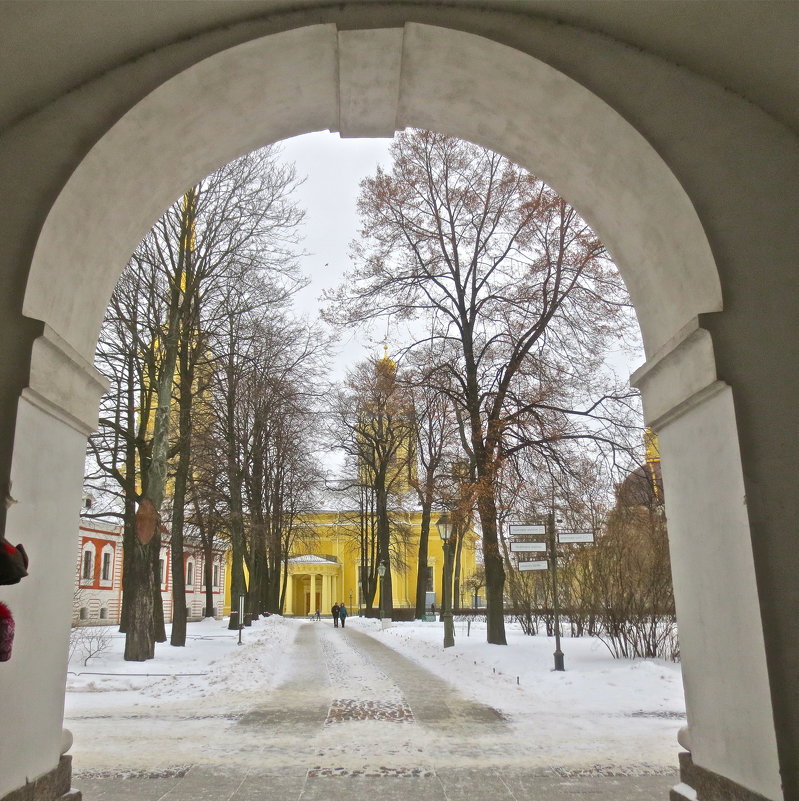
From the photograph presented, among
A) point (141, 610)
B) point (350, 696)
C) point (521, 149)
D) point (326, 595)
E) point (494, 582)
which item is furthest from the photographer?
point (326, 595)

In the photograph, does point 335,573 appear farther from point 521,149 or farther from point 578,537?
point 521,149

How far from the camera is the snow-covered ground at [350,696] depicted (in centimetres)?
788

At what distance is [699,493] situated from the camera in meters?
4.96

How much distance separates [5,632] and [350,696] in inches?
372

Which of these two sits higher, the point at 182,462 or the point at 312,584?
the point at 182,462

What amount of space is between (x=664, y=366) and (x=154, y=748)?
6782 mm

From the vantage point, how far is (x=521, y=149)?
623 cm

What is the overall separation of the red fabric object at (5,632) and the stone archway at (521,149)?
2.37 ft

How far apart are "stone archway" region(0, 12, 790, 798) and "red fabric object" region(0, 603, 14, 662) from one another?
0.72 m

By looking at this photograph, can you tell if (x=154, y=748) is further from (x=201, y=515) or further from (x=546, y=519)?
(x=201, y=515)

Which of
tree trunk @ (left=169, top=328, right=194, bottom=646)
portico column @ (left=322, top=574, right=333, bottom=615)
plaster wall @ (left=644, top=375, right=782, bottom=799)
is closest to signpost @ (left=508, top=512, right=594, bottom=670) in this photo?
tree trunk @ (left=169, top=328, right=194, bottom=646)

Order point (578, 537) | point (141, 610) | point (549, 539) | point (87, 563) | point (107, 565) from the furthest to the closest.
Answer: point (107, 565) < point (87, 563) < point (141, 610) < point (549, 539) < point (578, 537)

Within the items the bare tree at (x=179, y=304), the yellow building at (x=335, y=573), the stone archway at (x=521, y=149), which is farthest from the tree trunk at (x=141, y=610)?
the yellow building at (x=335, y=573)

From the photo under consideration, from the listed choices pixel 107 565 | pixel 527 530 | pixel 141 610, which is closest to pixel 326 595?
pixel 107 565
